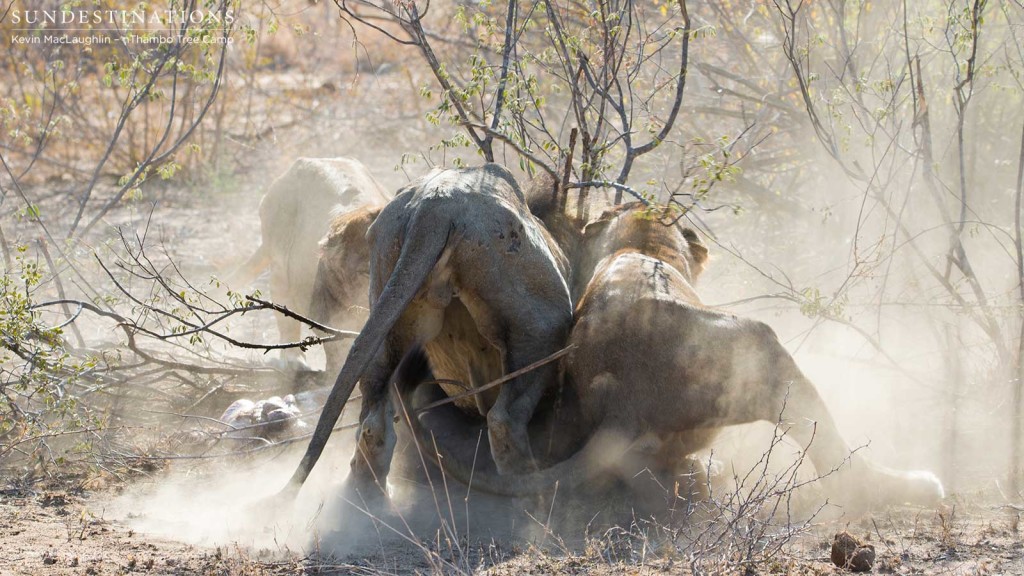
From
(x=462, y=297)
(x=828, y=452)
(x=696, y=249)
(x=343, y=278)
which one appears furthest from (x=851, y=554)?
(x=343, y=278)

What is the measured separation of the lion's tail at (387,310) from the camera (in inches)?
159

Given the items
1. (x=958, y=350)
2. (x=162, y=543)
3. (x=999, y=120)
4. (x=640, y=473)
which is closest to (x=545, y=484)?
(x=640, y=473)

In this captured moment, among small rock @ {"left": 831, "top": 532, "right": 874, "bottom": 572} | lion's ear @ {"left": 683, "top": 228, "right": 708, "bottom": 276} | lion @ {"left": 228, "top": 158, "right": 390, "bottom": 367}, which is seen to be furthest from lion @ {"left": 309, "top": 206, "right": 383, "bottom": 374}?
small rock @ {"left": 831, "top": 532, "right": 874, "bottom": 572}

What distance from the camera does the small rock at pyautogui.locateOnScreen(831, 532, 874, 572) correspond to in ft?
11.8

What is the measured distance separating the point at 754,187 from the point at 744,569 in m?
5.62

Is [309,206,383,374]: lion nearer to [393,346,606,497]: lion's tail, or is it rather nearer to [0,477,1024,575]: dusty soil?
[393,346,606,497]: lion's tail

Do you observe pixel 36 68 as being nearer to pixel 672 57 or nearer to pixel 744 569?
pixel 672 57

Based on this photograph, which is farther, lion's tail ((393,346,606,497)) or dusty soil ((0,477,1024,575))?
lion's tail ((393,346,606,497))

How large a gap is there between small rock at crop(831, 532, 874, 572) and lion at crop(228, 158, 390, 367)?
3.69 metres

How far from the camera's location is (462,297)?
4457 mm

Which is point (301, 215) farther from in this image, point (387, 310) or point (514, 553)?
point (514, 553)

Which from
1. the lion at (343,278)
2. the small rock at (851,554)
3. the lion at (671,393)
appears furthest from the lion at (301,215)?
the small rock at (851,554)

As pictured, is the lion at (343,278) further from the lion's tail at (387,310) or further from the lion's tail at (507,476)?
the lion's tail at (387,310)

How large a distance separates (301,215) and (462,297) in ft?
9.43
